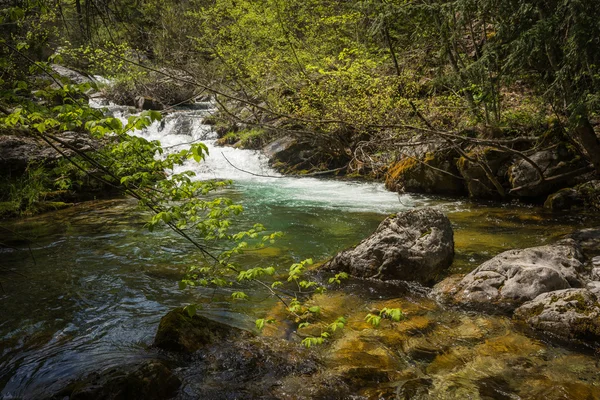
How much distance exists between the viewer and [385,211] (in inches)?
398

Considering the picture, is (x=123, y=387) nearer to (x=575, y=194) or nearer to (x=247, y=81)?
(x=575, y=194)

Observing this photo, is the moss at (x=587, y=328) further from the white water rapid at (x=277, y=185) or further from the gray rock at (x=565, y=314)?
the white water rapid at (x=277, y=185)

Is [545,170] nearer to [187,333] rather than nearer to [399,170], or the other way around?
[399,170]

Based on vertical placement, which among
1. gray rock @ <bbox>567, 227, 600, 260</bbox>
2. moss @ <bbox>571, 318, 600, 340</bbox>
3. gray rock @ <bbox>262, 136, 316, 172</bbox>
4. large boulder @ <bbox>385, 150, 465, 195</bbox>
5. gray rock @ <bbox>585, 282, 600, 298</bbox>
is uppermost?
gray rock @ <bbox>262, 136, 316, 172</bbox>

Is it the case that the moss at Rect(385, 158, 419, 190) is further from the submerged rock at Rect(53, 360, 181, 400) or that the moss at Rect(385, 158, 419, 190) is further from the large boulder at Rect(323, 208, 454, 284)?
the submerged rock at Rect(53, 360, 181, 400)

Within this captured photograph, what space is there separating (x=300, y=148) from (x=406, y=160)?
230 inches

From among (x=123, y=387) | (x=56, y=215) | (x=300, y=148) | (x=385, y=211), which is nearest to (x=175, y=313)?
(x=123, y=387)

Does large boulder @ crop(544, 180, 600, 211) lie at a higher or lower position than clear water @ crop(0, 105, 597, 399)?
higher

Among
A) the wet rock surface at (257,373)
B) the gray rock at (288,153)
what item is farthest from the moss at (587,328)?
the gray rock at (288,153)

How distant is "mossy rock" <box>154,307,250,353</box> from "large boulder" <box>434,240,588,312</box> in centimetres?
280

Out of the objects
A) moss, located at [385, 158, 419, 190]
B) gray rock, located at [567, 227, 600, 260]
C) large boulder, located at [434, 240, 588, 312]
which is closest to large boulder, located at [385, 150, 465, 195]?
moss, located at [385, 158, 419, 190]

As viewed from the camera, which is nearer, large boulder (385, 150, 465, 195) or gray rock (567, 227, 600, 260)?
gray rock (567, 227, 600, 260)

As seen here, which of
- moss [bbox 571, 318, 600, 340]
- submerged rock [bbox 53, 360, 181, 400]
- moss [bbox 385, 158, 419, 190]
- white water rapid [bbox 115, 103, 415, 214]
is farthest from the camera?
moss [bbox 385, 158, 419, 190]

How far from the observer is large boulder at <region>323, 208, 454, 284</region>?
19.1 feet
